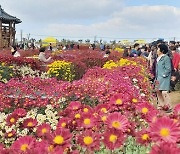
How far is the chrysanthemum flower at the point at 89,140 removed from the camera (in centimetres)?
223

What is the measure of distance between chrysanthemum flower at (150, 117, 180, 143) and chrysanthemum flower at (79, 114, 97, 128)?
56cm

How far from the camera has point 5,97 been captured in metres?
7.39

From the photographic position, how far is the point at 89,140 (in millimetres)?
2270

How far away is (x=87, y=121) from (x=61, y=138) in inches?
16.1

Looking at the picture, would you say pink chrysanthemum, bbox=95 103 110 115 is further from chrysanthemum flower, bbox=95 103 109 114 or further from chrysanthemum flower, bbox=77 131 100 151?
chrysanthemum flower, bbox=77 131 100 151

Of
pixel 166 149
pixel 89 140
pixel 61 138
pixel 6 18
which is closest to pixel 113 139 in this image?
pixel 89 140

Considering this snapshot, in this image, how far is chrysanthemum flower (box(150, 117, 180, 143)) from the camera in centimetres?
193

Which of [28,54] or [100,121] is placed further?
[28,54]

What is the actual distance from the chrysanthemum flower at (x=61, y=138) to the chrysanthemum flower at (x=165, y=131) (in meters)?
0.41

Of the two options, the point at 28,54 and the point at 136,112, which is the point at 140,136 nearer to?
the point at 136,112

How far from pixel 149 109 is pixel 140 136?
0.37m

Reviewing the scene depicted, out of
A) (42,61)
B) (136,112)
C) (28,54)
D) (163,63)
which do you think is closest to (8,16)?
(28,54)

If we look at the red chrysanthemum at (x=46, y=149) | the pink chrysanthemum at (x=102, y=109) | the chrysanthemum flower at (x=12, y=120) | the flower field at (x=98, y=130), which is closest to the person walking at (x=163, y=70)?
the flower field at (x=98, y=130)

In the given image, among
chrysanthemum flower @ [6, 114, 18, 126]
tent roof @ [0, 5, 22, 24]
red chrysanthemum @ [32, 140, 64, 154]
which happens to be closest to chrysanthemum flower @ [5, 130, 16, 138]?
chrysanthemum flower @ [6, 114, 18, 126]
